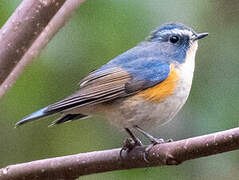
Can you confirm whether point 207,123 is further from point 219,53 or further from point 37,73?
point 37,73

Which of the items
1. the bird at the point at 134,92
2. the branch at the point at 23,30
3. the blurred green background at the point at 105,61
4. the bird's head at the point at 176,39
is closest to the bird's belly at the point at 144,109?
the bird at the point at 134,92

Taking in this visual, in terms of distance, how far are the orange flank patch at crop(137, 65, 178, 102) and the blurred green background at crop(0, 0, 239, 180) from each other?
416mm

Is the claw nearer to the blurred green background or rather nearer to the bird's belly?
the bird's belly

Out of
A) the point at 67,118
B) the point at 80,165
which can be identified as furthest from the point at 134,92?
the point at 80,165

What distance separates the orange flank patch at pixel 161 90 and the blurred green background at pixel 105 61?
416mm

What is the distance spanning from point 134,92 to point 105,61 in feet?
1.88

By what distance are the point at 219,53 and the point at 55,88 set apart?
1442 millimetres

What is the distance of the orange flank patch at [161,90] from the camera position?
4277 millimetres

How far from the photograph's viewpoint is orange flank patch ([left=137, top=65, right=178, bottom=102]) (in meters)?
4.28

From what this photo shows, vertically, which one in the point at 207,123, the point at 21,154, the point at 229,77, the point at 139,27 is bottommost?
the point at 21,154

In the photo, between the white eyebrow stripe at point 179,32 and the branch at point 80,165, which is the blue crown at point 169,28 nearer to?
the white eyebrow stripe at point 179,32

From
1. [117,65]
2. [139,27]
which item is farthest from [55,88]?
[139,27]

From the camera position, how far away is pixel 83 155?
3541 mm

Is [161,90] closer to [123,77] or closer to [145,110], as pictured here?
[145,110]
